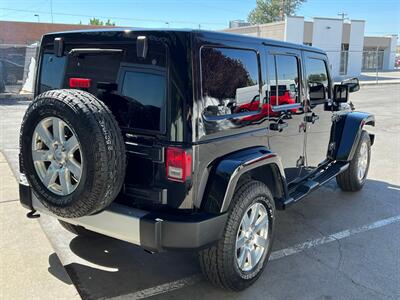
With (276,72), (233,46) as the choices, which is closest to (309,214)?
(276,72)

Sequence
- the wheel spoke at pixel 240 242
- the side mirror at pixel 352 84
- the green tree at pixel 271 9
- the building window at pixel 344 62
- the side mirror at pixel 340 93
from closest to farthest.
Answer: the wheel spoke at pixel 240 242 → the side mirror at pixel 340 93 → the side mirror at pixel 352 84 → the building window at pixel 344 62 → the green tree at pixel 271 9

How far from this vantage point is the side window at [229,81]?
115 inches

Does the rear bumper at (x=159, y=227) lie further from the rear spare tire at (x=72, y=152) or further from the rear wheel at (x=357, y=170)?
the rear wheel at (x=357, y=170)

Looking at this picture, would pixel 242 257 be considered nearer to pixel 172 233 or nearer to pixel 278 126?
pixel 172 233

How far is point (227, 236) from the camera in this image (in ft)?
10.0

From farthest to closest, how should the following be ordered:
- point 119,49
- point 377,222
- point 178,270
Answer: point 377,222 < point 178,270 < point 119,49

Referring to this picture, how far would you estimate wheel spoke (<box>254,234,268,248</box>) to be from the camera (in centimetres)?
345

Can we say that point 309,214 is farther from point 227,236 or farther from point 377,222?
point 227,236

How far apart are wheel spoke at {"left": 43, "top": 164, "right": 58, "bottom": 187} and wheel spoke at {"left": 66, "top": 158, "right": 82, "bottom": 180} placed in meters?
0.17

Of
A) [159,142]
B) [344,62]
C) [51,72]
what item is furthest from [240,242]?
[344,62]

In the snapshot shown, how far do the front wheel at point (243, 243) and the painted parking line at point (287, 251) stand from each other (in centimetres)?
33

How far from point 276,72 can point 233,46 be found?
78 centimetres

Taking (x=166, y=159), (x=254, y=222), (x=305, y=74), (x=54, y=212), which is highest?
(x=305, y=74)

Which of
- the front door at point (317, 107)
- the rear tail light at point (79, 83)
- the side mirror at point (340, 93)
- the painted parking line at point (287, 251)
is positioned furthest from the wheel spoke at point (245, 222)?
the side mirror at point (340, 93)
